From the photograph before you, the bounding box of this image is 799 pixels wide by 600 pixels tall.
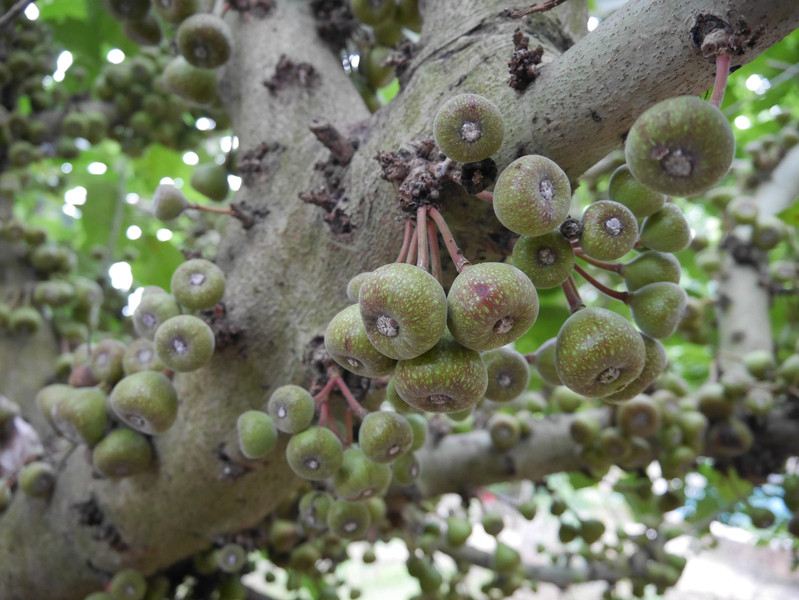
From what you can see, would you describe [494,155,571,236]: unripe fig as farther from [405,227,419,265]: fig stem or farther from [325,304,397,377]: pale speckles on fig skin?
[325,304,397,377]: pale speckles on fig skin

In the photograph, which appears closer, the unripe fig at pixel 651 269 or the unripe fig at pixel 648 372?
the unripe fig at pixel 648 372

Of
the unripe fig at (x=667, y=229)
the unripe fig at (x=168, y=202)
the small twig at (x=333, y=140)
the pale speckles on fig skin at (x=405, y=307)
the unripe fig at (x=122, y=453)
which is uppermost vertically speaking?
the small twig at (x=333, y=140)

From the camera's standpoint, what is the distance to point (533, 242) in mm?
1212

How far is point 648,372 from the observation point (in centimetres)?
130

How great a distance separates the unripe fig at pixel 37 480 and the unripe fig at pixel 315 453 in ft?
4.06

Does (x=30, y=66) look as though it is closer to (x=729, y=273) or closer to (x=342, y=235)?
(x=342, y=235)

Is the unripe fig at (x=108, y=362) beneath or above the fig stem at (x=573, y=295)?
beneath

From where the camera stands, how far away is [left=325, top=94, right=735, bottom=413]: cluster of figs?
911 mm

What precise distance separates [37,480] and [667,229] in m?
2.17

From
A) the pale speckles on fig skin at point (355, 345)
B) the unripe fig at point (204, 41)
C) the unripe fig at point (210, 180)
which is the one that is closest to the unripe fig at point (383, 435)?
the pale speckles on fig skin at point (355, 345)

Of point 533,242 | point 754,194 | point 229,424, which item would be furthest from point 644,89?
point 754,194

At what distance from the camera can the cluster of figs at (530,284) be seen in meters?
0.91

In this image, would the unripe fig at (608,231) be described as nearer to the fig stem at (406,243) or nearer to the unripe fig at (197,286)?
the fig stem at (406,243)

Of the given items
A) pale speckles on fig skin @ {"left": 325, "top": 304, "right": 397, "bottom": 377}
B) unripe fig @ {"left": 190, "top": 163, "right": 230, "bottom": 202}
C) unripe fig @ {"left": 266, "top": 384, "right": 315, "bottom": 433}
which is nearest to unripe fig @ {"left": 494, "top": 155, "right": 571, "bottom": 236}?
pale speckles on fig skin @ {"left": 325, "top": 304, "right": 397, "bottom": 377}
